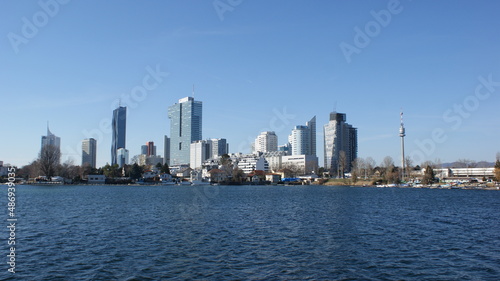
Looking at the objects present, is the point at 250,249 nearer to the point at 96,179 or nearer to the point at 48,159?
the point at 48,159

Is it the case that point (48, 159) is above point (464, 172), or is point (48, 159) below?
above

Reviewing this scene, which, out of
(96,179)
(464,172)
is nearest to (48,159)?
(96,179)

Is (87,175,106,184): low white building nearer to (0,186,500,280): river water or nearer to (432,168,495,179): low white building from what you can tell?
(0,186,500,280): river water

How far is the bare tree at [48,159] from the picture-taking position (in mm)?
127938

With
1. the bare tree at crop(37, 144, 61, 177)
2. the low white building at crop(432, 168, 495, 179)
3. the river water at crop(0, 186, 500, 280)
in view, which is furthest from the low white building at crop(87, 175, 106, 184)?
the low white building at crop(432, 168, 495, 179)

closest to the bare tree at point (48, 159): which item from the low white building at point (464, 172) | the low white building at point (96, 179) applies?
the low white building at point (96, 179)

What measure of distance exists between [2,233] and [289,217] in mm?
22298

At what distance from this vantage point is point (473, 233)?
26984 millimetres

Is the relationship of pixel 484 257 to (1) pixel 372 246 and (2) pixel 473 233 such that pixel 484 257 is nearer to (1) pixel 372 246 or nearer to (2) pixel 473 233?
(1) pixel 372 246

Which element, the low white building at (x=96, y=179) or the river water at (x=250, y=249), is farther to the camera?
the low white building at (x=96, y=179)

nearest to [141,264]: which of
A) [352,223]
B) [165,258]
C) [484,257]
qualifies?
[165,258]

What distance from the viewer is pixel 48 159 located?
12862cm

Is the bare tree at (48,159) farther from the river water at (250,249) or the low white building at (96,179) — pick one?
the river water at (250,249)

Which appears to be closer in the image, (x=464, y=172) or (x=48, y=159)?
(x=48, y=159)
